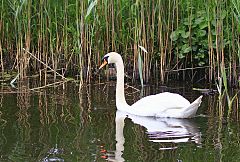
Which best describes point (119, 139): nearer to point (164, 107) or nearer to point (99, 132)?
point (99, 132)

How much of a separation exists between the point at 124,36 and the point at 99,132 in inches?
133

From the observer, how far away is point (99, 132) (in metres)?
6.48

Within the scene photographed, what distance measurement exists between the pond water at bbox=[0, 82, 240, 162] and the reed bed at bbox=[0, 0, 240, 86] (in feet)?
2.84

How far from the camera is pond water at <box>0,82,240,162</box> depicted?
5539 millimetres

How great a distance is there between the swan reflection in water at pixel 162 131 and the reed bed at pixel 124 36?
1.84 metres

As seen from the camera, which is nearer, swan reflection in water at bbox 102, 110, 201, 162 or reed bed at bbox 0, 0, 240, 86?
swan reflection in water at bbox 102, 110, 201, 162

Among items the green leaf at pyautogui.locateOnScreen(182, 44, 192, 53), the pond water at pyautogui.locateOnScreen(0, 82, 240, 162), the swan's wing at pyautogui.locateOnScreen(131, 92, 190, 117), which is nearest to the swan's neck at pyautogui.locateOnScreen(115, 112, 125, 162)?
the pond water at pyautogui.locateOnScreen(0, 82, 240, 162)

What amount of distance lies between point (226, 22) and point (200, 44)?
767mm

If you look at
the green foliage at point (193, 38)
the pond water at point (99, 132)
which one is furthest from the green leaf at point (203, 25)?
the pond water at point (99, 132)

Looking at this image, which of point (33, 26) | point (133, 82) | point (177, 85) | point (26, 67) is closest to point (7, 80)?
point (26, 67)

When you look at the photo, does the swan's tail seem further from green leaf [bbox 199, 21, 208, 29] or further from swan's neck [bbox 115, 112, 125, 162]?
green leaf [bbox 199, 21, 208, 29]

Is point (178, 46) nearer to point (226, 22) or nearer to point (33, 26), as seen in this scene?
point (226, 22)

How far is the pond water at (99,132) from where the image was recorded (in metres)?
5.54

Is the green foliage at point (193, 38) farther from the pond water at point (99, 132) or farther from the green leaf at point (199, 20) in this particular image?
the pond water at point (99, 132)
